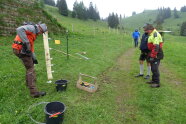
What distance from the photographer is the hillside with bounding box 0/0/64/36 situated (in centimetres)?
1317

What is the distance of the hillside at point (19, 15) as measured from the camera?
43.2ft

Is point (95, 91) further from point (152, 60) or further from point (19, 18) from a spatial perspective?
point (19, 18)

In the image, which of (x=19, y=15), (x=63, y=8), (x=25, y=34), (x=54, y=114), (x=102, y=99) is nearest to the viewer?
(x=54, y=114)

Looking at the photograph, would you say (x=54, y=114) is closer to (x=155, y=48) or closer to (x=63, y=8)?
(x=155, y=48)

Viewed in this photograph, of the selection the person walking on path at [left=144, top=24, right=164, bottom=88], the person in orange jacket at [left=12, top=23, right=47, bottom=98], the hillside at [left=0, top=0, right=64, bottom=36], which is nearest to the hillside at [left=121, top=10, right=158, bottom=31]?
the hillside at [left=0, top=0, right=64, bottom=36]

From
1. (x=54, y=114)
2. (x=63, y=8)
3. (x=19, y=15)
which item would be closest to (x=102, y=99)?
(x=54, y=114)

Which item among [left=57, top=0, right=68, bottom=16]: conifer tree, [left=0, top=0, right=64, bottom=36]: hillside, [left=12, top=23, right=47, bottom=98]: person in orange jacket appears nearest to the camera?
[left=12, top=23, right=47, bottom=98]: person in orange jacket

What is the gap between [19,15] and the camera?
1496 centimetres

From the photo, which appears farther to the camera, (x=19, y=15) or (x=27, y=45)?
(x=19, y=15)

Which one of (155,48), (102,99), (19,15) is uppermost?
(19,15)

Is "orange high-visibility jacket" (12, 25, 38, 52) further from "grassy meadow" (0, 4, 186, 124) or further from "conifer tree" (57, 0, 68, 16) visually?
"conifer tree" (57, 0, 68, 16)

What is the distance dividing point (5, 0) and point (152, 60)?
14.9m

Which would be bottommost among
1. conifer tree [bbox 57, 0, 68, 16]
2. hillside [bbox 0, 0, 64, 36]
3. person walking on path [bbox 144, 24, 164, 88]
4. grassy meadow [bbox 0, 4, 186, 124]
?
grassy meadow [bbox 0, 4, 186, 124]

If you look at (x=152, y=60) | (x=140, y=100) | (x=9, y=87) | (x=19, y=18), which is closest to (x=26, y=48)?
(x=9, y=87)
